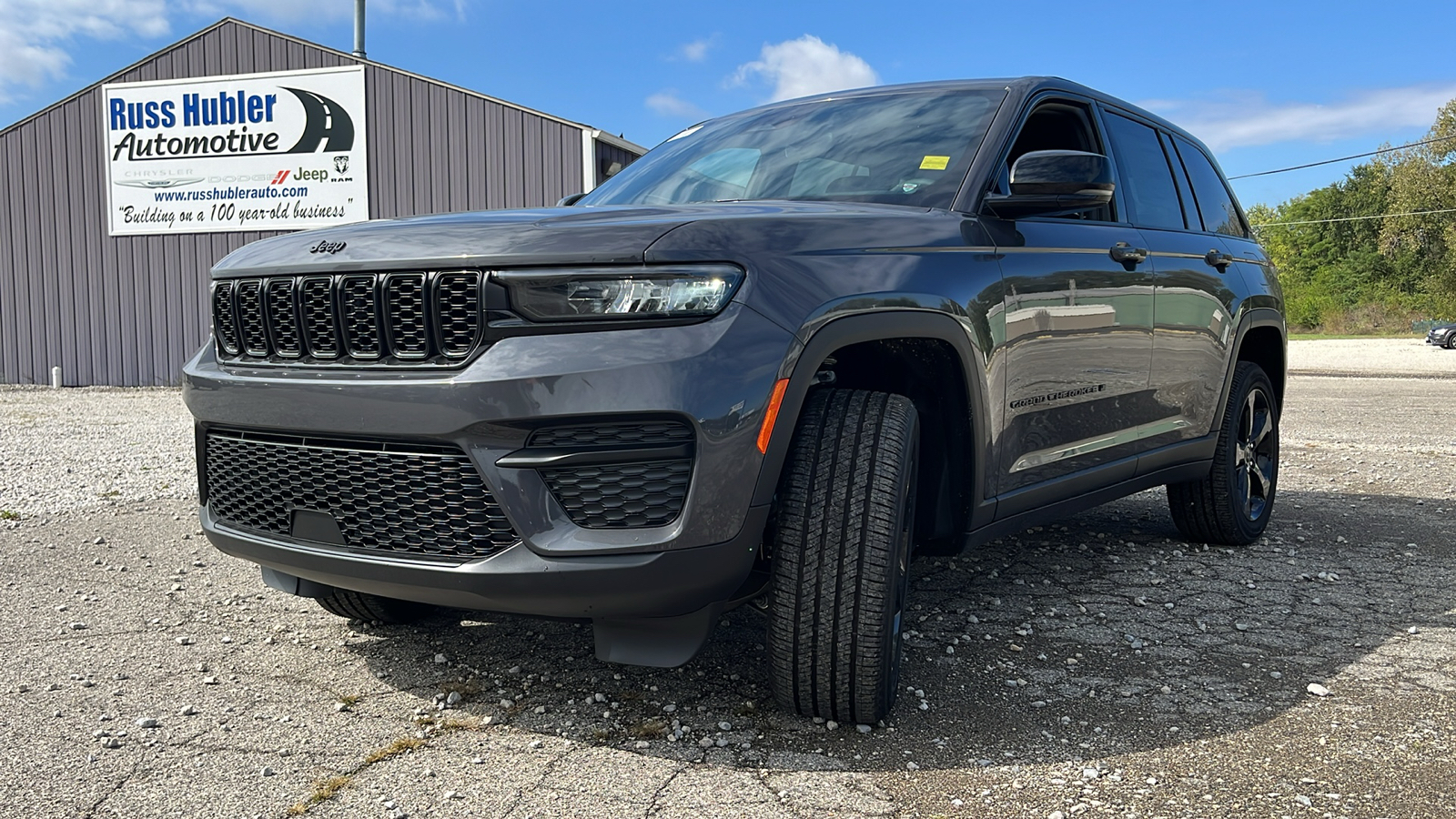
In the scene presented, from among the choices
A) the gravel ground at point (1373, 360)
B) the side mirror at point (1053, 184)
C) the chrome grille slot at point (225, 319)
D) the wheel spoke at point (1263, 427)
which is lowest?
the gravel ground at point (1373, 360)

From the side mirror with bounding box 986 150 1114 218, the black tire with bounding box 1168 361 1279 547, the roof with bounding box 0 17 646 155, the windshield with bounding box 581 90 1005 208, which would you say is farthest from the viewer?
the roof with bounding box 0 17 646 155

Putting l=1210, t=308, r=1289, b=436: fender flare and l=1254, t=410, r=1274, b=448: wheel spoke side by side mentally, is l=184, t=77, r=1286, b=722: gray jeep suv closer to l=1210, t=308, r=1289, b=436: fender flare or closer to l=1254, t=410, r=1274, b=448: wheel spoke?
l=1210, t=308, r=1289, b=436: fender flare

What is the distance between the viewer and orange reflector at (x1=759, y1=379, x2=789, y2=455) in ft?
7.80

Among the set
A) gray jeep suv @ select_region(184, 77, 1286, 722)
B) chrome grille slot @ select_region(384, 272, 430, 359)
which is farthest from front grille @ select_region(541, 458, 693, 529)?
chrome grille slot @ select_region(384, 272, 430, 359)

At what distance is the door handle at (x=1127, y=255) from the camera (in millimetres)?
3773

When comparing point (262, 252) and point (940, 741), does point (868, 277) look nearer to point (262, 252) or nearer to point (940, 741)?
point (940, 741)

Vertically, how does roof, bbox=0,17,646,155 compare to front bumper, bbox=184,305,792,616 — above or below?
above

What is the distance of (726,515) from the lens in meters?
2.36

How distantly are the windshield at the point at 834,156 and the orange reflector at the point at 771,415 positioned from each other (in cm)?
103

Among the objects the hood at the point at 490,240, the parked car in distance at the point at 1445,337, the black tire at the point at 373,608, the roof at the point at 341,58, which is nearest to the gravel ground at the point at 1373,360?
the parked car in distance at the point at 1445,337

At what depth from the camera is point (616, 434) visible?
233 centimetres

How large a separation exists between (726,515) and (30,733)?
1.80m

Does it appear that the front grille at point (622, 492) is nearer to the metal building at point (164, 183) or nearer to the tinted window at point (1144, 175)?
the tinted window at point (1144, 175)

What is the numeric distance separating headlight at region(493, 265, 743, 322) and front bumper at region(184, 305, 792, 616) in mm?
41
